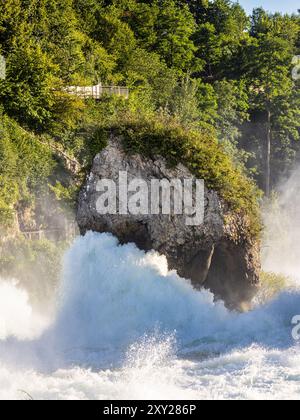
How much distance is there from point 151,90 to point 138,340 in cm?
2605

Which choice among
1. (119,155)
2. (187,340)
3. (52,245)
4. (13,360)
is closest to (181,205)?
(119,155)

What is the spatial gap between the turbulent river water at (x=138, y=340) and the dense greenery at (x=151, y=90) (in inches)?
126

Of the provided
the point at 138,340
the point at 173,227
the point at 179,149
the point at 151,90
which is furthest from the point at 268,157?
the point at 138,340

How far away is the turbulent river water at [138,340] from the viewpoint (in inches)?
611

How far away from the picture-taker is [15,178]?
27.9 metres

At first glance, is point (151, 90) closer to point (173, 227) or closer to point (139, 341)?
point (173, 227)

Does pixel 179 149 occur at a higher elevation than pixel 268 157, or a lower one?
lower

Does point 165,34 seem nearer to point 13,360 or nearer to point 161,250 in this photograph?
point 161,250

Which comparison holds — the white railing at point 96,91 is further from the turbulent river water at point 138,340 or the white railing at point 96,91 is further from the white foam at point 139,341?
the white foam at point 139,341

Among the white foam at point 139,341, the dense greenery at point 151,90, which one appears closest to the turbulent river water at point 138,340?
the white foam at point 139,341

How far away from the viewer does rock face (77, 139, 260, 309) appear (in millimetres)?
20391

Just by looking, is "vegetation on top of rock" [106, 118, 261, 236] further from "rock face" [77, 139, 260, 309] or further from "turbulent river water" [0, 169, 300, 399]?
"turbulent river water" [0, 169, 300, 399]

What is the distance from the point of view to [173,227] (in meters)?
20.4
